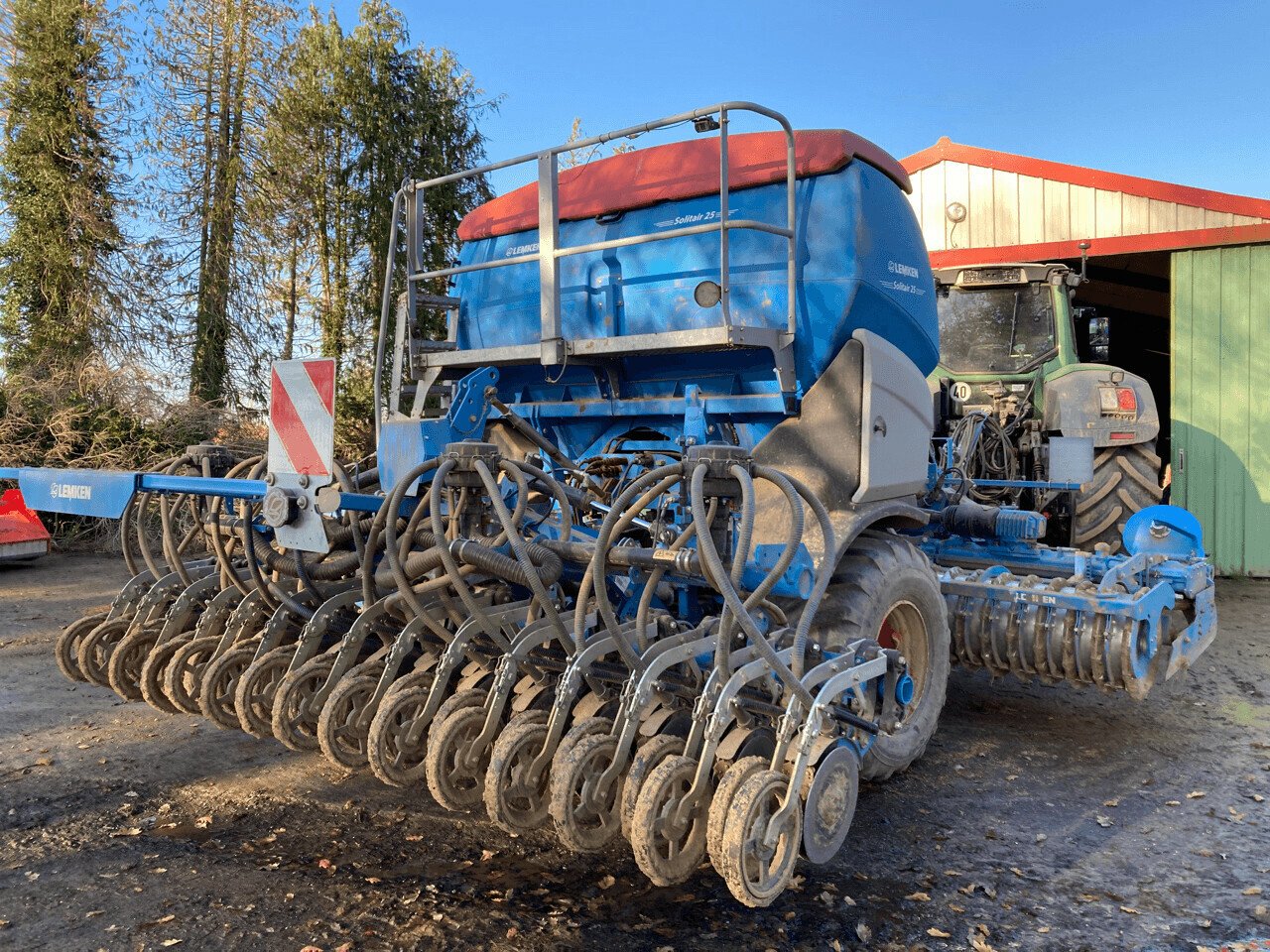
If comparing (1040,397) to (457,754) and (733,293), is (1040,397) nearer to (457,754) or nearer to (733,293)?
(733,293)

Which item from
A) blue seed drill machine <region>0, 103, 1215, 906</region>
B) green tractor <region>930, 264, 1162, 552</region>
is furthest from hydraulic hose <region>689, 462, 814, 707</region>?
green tractor <region>930, 264, 1162, 552</region>

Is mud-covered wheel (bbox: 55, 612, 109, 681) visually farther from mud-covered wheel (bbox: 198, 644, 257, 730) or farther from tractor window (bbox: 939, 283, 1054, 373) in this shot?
tractor window (bbox: 939, 283, 1054, 373)

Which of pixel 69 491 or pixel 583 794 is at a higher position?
pixel 69 491

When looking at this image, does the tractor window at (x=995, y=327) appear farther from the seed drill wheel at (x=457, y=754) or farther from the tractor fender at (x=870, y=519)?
the seed drill wheel at (x=457, y=754)

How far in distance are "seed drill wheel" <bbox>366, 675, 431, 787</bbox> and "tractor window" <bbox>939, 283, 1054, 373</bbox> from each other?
Result: 565cm

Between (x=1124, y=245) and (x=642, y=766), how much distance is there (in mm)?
8987

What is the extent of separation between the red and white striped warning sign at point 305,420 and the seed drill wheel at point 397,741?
767 mm

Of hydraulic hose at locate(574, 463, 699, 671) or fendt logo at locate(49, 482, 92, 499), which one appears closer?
hydraulic hose at locate(574, 463, 699, 671)

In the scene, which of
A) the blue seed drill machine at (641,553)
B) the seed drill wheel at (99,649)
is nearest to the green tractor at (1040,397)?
the blue seed drill machine at (641,553)

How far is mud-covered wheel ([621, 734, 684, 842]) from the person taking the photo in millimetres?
2523

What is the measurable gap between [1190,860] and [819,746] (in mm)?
1563

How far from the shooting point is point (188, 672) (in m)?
3.58

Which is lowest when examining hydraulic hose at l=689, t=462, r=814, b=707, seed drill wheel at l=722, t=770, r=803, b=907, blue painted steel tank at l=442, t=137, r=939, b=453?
seed drill wheel at l=722, t=770, r=803, b=907

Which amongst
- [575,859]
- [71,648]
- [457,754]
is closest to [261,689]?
[457,754]
